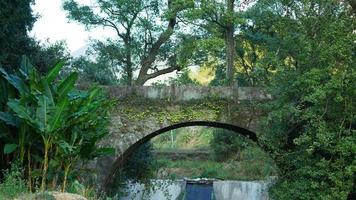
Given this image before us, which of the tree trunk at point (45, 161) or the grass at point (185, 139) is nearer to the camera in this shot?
the tree trunk at point (45, 161)

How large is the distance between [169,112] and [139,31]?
252 inches

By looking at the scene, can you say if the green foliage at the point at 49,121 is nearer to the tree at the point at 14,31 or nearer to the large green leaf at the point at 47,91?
the large green leaf at the point at 47,91

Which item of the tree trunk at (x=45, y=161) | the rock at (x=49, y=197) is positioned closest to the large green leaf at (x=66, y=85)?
the tree trunk at (x=45, y=161)

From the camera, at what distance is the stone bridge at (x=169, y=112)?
11.5 meters

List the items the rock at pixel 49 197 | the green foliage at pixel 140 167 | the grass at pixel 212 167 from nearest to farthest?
the rock at pixel 49 197, the green foliage at pixel 140 167, the grass at pixel 212 167

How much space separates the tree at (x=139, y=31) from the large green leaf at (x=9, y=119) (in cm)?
849

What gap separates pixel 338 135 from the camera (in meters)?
9.01

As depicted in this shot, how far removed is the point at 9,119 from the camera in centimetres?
823

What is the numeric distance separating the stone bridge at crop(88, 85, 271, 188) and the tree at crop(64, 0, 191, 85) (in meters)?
4.97

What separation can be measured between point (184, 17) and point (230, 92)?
17.8 feet

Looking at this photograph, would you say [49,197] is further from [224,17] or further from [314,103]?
Result: [224,17]

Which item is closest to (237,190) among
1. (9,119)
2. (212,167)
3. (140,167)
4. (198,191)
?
(198,191)

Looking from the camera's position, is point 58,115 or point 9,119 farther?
point 9,119

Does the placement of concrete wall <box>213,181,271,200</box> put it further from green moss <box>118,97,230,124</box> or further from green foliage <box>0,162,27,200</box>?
green foliage <box>0,162,27,200</box>
